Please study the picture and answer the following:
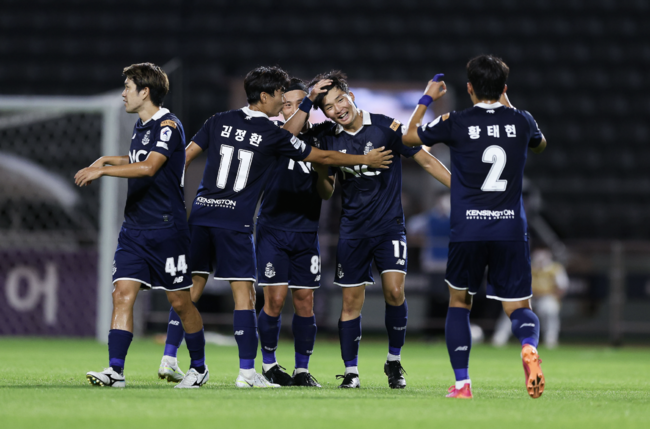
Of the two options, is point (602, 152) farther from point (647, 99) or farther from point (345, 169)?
point (345, 169)

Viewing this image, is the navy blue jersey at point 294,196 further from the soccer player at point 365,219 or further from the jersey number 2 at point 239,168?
the jersey number 2 at point 239,168

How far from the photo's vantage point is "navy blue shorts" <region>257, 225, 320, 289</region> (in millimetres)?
5367

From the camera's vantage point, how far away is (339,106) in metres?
5.22

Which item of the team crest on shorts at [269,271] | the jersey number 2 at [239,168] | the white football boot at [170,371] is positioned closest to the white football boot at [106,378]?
the white football boot at [170,371]

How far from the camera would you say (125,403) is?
4008mm

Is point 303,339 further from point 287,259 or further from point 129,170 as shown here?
point 129,170

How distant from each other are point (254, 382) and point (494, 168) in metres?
1.80

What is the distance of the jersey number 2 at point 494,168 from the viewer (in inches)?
178

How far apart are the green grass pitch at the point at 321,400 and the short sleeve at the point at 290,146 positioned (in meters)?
1.31

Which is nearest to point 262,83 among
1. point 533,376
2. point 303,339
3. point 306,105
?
point 306,105

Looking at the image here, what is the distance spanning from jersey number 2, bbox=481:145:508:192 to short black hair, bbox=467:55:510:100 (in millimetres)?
281

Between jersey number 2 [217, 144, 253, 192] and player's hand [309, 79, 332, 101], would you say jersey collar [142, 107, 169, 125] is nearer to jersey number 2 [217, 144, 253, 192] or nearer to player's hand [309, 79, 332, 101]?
jersey number 2 [217, 144, 253, 192]

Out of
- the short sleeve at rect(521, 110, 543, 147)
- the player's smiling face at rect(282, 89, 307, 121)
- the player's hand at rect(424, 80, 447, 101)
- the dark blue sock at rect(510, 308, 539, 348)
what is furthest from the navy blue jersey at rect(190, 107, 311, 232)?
the dark blue sock at rect(510, 308, 539, 348)

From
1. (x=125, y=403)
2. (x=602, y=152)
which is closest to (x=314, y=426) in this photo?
(x=125, y=403)
